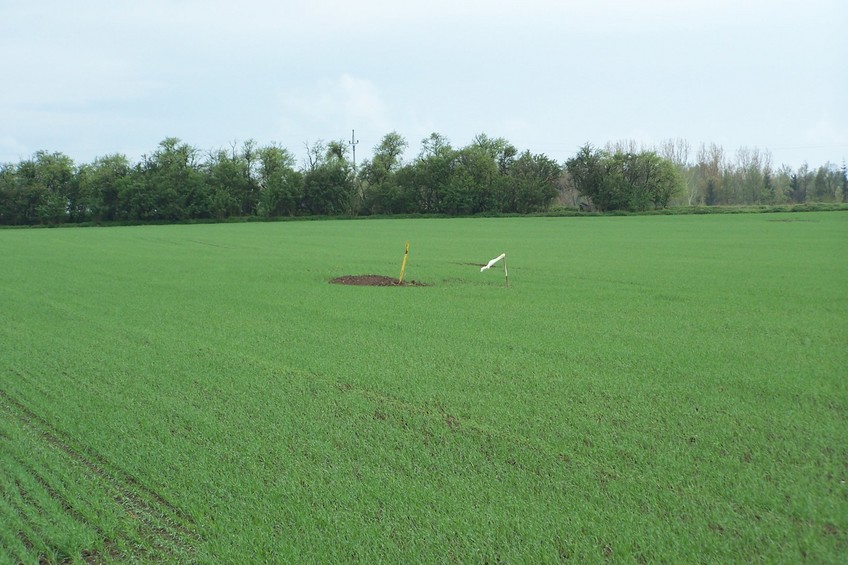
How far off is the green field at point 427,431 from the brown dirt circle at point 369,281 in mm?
2748

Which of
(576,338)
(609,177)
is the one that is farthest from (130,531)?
(609,177)

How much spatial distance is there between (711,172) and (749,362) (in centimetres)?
8988

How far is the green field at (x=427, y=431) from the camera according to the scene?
3.30 metres

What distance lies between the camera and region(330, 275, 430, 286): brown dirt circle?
1327cm

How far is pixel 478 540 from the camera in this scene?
128 inches

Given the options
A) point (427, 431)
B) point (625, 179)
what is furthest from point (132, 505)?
point (625, 179)

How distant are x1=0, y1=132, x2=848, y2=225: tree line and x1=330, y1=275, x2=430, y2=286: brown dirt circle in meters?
47.4

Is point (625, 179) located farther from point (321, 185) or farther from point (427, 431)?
point (427, 431)

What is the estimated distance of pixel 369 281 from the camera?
1355 cm

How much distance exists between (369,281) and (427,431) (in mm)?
9027

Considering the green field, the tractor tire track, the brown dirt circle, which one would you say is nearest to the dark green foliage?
the brown dirt circle

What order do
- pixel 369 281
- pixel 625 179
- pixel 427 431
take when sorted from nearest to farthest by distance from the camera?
pixel 427 431
pixel 369 281
pixel 625 179

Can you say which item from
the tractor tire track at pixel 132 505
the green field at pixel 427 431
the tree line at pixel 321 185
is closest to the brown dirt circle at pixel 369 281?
the green field at pixel 427 431

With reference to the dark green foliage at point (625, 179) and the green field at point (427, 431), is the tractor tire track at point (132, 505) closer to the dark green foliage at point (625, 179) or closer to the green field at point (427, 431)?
the green field at point (427, 431)
